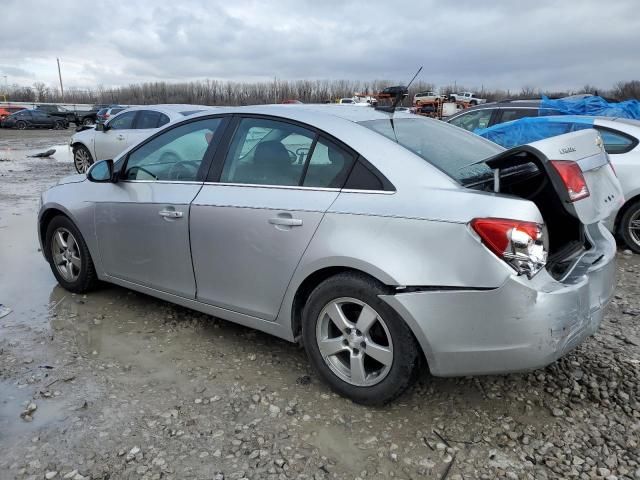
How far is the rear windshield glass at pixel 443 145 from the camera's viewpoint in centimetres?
287

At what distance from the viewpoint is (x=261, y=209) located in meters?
3.11

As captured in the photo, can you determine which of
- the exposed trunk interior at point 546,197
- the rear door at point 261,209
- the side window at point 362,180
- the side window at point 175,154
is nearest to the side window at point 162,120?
the side window at point 175,154

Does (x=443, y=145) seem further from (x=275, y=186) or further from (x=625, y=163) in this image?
(x=625, y=163)

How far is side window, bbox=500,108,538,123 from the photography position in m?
8.34

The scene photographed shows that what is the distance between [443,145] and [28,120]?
1575 inches

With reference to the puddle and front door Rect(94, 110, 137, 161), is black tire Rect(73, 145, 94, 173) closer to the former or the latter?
front door Rect(94, 110, 137, 161)

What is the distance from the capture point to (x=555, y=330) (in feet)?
8.01

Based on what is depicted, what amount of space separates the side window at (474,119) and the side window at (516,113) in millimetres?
244

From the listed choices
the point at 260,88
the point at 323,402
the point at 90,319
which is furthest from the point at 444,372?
the point at 260,88

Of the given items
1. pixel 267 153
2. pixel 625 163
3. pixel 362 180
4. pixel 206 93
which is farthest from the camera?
pixel 206 93

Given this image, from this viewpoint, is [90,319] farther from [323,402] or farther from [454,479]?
[454,479]

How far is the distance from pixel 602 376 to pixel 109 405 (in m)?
2.91

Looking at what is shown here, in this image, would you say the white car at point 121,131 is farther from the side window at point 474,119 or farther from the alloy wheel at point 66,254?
the alloy wheel at point 66,254

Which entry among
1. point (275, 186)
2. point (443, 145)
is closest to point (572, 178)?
point (443, 145)
